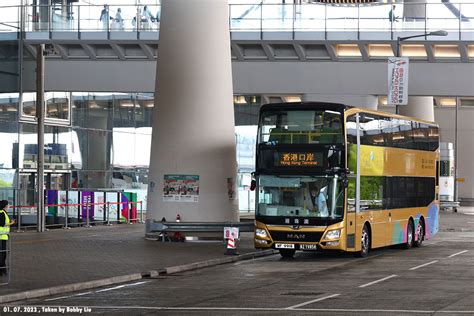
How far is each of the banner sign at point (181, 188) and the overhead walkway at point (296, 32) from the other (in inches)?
432

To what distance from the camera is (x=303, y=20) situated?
4297 centimetres

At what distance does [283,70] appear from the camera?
44.2m

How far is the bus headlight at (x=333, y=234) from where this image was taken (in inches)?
1101

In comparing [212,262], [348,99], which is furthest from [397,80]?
[212,262]

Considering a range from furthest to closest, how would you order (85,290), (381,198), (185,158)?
1. (185,158)
2. (381,198)
3. (85,290)

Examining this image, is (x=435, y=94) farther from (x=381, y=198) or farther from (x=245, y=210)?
(x=245, y=210)

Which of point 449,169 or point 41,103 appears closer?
point 41,103

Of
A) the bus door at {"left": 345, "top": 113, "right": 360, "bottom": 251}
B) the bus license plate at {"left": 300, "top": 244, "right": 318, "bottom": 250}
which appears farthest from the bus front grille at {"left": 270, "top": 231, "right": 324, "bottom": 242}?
the bus door at {"left": 345, "top": 113, "right": 360, "bottom": 251}

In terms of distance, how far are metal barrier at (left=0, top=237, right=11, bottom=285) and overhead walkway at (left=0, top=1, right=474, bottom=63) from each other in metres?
23.0

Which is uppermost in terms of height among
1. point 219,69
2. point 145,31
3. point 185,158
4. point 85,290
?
point 145,31

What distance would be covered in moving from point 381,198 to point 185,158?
681 centimetres

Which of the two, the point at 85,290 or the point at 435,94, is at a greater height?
the point at 435,94

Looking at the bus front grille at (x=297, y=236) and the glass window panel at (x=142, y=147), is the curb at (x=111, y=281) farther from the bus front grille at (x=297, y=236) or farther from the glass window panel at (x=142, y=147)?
the glass window panel at (x=142, y=147)

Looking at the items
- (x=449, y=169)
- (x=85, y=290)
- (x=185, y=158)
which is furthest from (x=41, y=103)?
(x=449, y=169)
